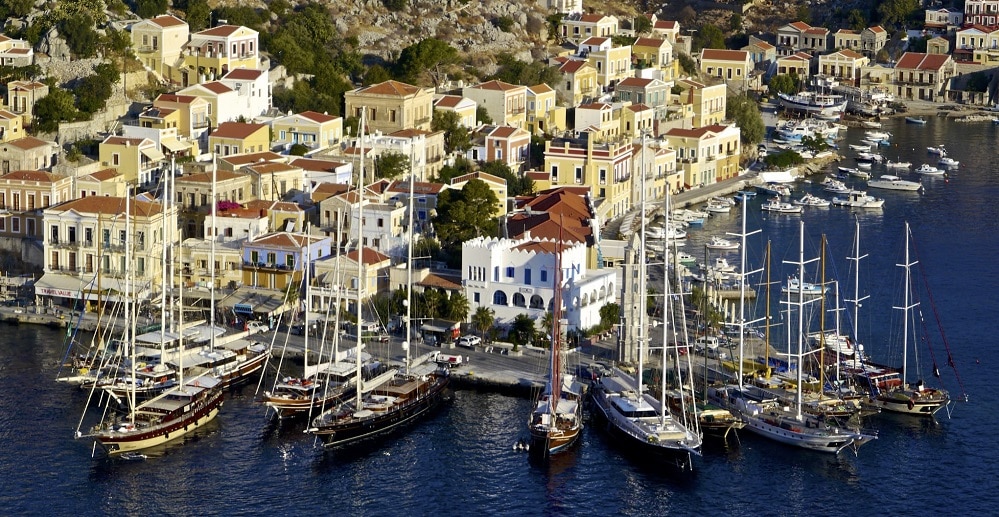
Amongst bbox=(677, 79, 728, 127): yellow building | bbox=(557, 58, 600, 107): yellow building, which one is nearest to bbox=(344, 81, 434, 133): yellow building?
bbox=(557, 58, 600, 107): yellow building

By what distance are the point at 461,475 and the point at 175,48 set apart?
31.8m

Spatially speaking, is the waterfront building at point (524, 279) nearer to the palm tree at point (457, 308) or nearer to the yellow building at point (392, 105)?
the palm tree at point (457, 308)

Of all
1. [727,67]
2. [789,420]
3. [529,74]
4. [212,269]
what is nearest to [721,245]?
[529,74]

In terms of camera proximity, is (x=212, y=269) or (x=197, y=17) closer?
(x=212, y=269)

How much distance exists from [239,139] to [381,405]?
20.2 metres

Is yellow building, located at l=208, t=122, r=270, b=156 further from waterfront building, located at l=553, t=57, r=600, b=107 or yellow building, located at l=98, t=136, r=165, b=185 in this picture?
waterfront building, located at l=553, t=57, r=600, b=107

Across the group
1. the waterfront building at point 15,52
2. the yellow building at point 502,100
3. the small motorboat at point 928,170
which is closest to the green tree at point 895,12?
the small motorboat at point 928,170

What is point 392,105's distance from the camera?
208 feet

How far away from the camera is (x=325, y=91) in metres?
66.5

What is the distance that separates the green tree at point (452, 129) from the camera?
62469 millimetres

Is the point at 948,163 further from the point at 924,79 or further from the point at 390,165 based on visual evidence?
the point at 390,165

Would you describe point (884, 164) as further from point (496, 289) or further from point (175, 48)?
point (496, 289)

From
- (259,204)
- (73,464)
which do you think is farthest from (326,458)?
(259,204)

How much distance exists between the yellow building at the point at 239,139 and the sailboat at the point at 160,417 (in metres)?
17.0
